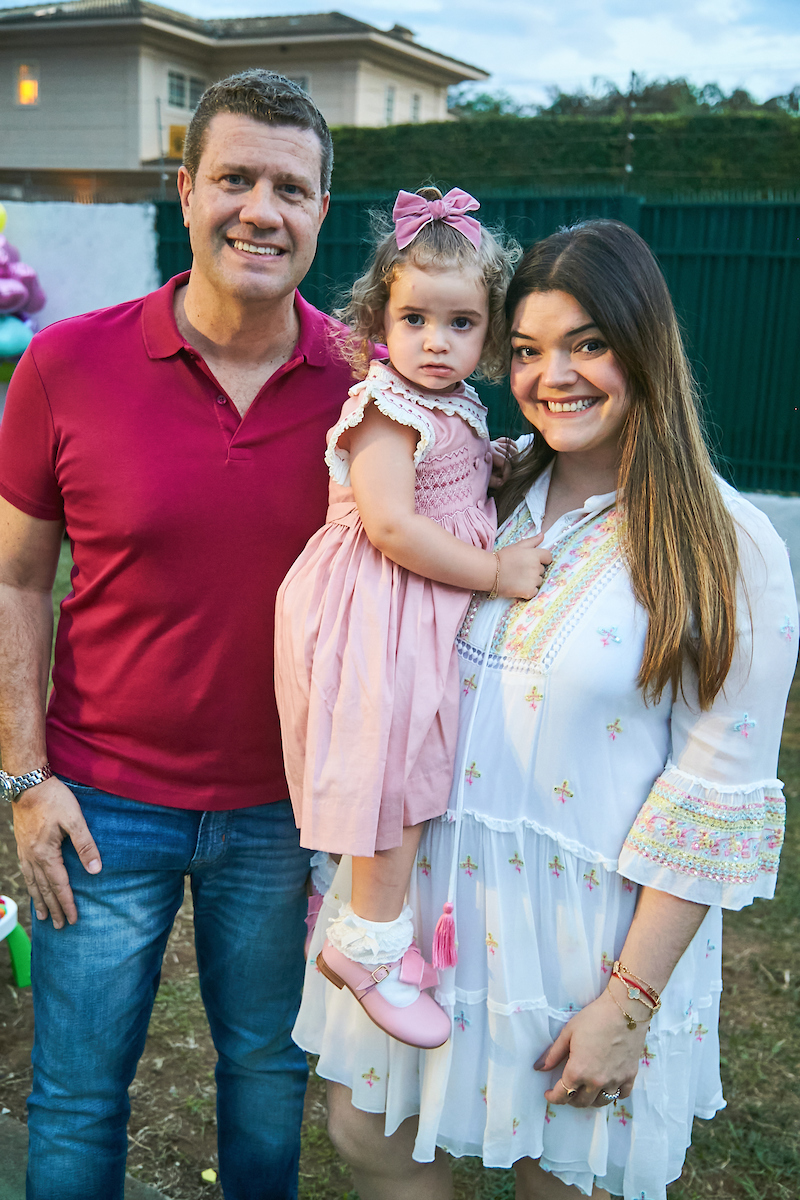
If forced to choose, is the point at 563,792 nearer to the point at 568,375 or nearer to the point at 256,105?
the point at 568,375

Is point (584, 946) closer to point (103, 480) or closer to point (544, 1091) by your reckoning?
point (544, 1091)

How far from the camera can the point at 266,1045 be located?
2.08 metres

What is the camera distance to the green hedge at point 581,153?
14.7 metres

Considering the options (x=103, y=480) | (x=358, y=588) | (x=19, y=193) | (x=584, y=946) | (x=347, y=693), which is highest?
(x=19, y=193)

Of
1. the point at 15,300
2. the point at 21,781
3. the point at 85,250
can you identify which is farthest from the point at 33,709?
the point at 85,250

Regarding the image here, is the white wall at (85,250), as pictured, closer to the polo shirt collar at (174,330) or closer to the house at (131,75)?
the polo shirt collar at (174,330)

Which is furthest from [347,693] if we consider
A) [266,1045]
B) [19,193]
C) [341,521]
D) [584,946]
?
[19,193]

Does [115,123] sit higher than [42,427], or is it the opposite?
[115,123]

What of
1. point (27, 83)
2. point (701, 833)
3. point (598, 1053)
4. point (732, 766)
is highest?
point (27, 83)

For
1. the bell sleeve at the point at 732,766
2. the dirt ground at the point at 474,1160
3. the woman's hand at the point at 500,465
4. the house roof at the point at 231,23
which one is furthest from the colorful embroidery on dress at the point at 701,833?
the house roof at the point at 231,23

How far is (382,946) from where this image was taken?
5.50 feet

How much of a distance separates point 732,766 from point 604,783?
0.68 feet

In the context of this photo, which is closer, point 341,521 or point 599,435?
point 599,435

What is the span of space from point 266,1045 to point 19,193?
24.2 metres
